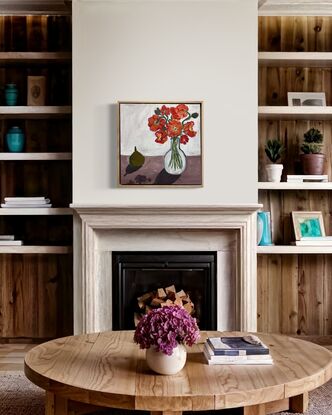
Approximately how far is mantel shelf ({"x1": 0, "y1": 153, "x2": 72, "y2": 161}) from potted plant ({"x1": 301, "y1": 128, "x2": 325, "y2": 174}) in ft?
5.52

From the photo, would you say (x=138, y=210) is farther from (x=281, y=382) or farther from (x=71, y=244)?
(x=281, y=382)

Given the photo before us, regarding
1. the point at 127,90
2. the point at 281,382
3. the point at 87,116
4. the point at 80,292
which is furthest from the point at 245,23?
the point at 281,382

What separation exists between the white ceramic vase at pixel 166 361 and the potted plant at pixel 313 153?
2413 millimetres

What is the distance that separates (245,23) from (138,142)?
109cm

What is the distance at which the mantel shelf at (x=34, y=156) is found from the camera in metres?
4.67

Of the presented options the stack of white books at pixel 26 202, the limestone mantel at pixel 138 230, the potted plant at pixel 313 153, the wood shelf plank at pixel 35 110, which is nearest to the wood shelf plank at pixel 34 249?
the limestone mantel at pixel 138 230

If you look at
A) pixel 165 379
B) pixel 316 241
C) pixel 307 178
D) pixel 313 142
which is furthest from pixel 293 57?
pixel 165 379

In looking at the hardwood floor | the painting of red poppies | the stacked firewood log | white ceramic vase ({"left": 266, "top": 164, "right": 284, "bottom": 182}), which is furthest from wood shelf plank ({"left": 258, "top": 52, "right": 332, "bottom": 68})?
the hardwood floor

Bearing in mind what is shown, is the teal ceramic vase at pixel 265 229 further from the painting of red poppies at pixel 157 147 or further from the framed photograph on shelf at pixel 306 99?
the framed photograph on shelf at pixel 306 99

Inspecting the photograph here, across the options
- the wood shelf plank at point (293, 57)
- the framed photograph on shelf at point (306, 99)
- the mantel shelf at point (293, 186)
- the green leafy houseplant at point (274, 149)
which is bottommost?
the mantel shelf at point (293, 186)

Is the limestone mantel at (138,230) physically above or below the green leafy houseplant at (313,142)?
below

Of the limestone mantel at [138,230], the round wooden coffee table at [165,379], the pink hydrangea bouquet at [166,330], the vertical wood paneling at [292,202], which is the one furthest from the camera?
the vertical wood paneling at [292,202]

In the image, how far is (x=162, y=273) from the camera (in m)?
4.70

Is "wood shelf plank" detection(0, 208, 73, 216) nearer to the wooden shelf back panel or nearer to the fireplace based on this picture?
the fireplace
